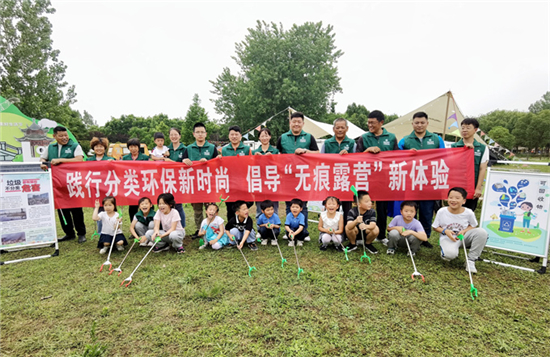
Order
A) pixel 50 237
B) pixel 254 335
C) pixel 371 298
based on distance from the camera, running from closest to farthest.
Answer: pixel 254 335, pixel 371 298, pixel 50 237

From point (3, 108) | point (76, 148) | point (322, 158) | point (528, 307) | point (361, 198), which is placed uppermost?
point (3, 108)

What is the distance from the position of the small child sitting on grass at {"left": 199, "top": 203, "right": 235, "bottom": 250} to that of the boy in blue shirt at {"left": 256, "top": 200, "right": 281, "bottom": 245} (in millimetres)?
599

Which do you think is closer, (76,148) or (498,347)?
(498,347)

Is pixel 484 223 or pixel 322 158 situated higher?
pixel 322 158

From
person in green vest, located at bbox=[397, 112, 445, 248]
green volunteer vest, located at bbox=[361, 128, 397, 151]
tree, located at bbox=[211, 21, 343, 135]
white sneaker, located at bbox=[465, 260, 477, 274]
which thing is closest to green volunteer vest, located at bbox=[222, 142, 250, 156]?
green volunteer vest, located at bbox=[361, 128, 397, 151]

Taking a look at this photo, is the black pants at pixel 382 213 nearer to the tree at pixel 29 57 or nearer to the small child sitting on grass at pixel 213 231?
the small child sitting on grass at pixel 213 231

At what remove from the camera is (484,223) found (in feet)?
13.6

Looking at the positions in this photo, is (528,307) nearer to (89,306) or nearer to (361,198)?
(361,198)

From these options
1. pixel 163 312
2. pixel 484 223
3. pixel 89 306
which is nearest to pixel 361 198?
pixel 484 223

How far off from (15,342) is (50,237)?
102 inches

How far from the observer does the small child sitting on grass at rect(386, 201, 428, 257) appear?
3957mm

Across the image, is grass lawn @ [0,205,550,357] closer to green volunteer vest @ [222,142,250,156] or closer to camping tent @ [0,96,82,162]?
green volunteer vest @ [222,142,250,156]

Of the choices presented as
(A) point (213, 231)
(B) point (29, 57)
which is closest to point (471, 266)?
(A) point (213, 231)

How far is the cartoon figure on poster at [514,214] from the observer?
3.81 m
